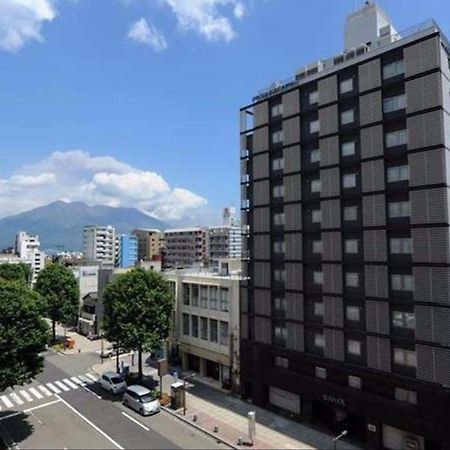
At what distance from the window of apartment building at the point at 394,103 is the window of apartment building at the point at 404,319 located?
1640 cm

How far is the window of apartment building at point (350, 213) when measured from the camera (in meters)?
35.9

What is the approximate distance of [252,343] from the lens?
44.2 meters

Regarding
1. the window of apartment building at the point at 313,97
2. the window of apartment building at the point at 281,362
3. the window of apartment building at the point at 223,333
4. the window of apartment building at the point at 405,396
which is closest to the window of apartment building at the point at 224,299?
the window of apartment building at the point at 223,333

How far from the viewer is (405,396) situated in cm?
3225

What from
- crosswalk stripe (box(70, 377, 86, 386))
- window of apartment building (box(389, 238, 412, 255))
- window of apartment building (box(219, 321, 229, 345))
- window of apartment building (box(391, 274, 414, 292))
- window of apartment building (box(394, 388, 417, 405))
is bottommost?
crosswalk stripe (box(70, 377, 86, 386))

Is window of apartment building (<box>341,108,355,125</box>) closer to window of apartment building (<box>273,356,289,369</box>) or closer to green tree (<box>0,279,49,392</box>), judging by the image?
window of apartment building (<box>273,356,289,369</box>)

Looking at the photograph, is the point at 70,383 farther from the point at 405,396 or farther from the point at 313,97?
the point at 313,97

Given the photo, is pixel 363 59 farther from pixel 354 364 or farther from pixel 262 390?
pixel 262 390

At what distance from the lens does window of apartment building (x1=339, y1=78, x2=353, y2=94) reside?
36.8m

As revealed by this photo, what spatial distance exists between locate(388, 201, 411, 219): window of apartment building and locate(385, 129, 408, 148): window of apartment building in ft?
15.7

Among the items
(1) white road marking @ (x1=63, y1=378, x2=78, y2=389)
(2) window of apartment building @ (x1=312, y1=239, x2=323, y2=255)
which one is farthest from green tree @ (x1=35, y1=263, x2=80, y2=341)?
(2) window of apartment building @ (x1=312, y1=239, x2=323, y2=255)

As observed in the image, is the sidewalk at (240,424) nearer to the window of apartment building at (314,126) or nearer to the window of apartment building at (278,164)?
the window of apartment building at (278,164)

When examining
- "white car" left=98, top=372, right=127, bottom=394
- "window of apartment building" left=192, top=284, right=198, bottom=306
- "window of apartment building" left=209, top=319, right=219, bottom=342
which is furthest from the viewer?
"window of apartment building" left=192, top=284, right=198, bottom=306

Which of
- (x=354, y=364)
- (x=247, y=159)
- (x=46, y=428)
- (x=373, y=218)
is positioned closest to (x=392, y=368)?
(x=354, y=364)
